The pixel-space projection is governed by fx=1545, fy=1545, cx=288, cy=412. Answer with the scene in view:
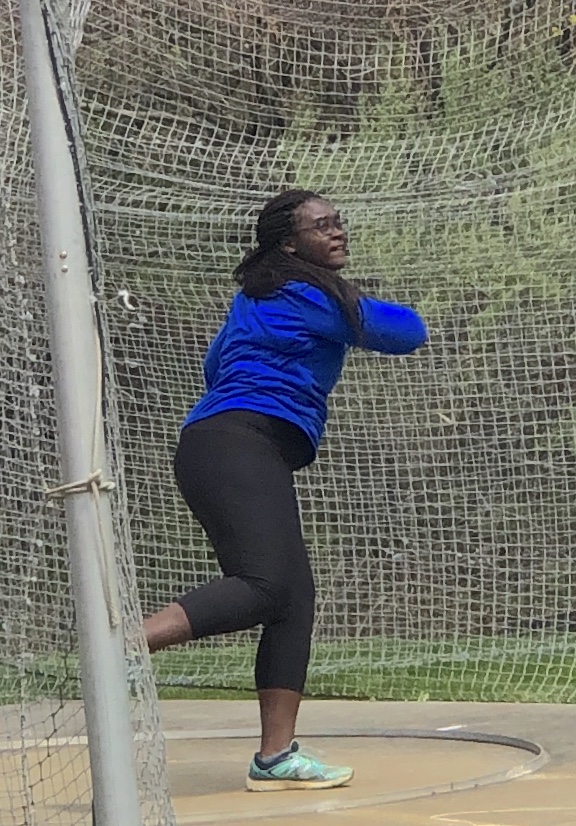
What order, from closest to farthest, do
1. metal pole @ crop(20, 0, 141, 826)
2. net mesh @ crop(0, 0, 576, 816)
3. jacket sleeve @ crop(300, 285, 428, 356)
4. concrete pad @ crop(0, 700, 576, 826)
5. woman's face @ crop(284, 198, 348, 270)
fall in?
metal pole @ crop(20, 0, 141, 826) → concrete pad @ crop(0, 700, 576, 826) → jacket sleeve @ crop(300, 285, 428, 356) → woman's face @ crop(284, 198, 348, 270) → net mesh @ crop(0, 0, 576, 816)

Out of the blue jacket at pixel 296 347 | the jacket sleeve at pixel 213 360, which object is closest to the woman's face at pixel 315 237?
the blue jacket at pixel 296 347

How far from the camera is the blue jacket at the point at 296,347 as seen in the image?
3.68 meters

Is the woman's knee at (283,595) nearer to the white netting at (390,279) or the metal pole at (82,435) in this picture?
the metal pole at (82,435)

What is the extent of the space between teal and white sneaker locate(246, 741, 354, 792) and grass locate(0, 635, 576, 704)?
2.20m

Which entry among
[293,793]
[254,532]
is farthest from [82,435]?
[293,793]

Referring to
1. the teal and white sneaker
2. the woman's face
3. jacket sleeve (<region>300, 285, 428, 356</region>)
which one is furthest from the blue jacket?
the teal and white sneaker

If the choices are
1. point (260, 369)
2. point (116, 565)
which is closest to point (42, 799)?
point (260, 369)

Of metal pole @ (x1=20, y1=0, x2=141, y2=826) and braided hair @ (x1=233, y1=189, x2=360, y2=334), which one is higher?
braided hair @ (x1=233, y1=189, x2=360, y2=334)

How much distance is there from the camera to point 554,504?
6414 millimetres

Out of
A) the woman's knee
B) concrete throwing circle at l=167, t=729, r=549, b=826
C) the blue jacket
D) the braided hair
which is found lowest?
concrete throwing circle at l=167, t=729, r=549, b=826

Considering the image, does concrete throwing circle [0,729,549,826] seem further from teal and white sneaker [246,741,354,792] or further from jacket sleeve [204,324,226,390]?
jacket sleeve [204,324,226,390]

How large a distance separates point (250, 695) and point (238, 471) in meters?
3.10

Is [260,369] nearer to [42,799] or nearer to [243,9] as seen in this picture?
[42,799]

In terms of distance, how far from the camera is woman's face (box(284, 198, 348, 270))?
3.85 m
